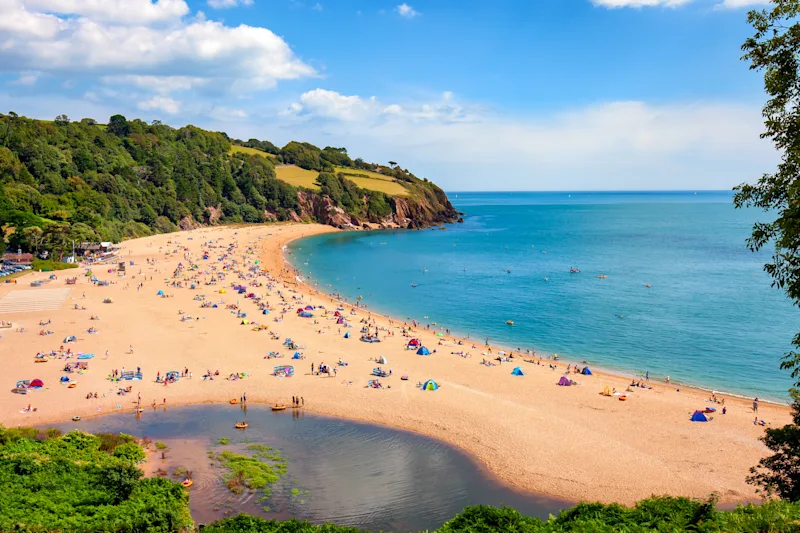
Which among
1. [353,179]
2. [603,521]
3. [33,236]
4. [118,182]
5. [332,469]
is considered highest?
[353,179]

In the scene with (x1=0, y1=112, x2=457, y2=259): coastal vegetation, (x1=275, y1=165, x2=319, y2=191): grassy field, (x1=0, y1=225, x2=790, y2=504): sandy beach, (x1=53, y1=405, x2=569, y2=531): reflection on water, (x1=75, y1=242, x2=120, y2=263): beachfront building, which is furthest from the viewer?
(x1=275, y1=165, x2=319, y2=191): grassy field

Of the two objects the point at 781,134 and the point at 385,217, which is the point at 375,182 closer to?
the point at 385,217

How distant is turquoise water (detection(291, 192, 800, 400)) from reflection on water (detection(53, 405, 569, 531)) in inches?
784

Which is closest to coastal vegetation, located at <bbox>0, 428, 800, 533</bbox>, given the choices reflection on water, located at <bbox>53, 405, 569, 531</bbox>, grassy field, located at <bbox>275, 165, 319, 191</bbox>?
reflection on water, located at <bbox>53, 405, 569, 531</bbox>

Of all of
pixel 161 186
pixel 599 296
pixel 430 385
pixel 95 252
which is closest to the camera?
pixel 430 385

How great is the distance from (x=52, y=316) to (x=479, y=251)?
73.2 meters

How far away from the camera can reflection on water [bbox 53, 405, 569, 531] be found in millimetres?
19594

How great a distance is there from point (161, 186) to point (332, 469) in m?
105

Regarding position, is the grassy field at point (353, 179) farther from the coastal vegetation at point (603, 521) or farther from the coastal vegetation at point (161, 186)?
the coastal vegetation at point (603, 521)

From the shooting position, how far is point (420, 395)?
30531 mm

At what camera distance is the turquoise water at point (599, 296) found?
Result: 4006 centimetres

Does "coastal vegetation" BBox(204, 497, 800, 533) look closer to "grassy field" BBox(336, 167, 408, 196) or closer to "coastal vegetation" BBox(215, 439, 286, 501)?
"coastal vegetation" BBox(215, 439, 286, 501)

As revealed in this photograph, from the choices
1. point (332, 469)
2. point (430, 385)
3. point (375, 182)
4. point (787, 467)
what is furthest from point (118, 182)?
point (787, 467)

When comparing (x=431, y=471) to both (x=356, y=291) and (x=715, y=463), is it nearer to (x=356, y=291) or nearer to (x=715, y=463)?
(x=715, y=463)
